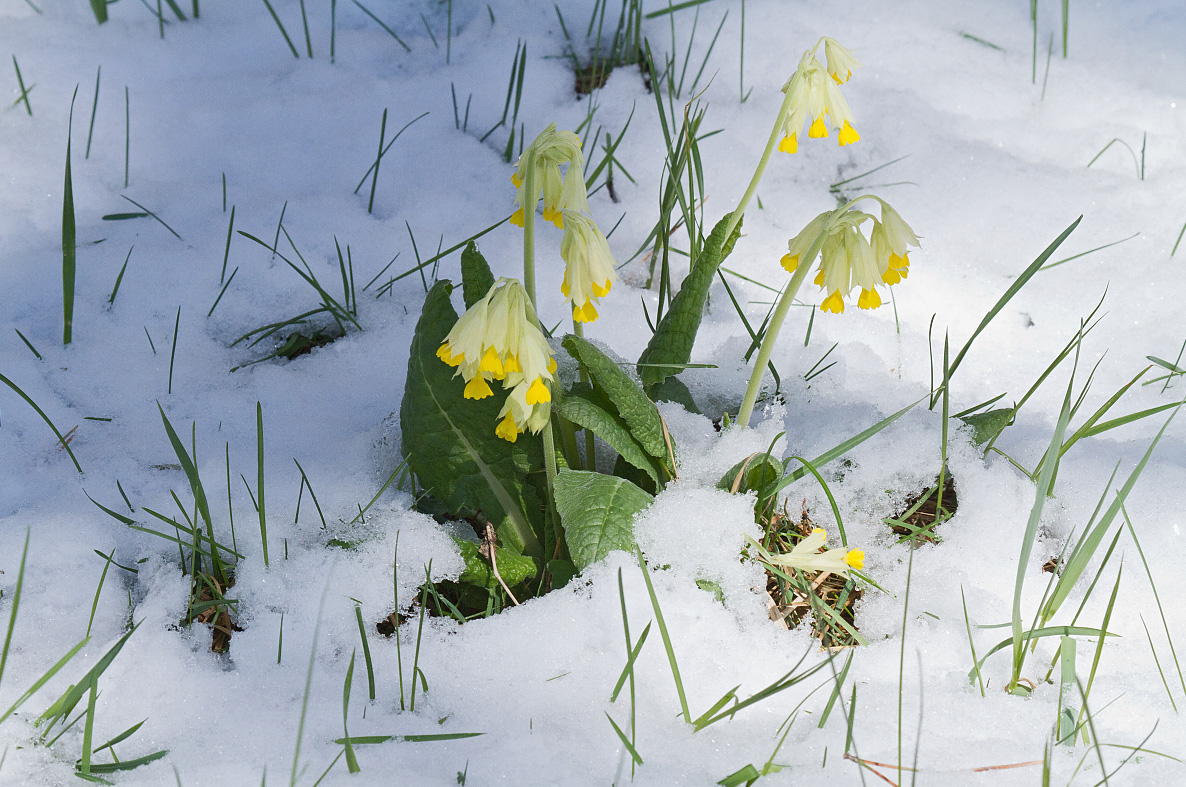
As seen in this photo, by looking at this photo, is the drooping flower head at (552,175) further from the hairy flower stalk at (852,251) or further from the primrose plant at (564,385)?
the hairy flower stalk at (852,251)

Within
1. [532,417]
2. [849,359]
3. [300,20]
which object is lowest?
[849,359]

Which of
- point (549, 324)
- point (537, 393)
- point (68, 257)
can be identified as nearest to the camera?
point (537, 393)

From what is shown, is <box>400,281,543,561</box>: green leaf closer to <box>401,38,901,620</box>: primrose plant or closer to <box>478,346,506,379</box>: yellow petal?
<box>401,38,901,620</box>: primrose plant

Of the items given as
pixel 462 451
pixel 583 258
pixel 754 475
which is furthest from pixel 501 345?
pixel 754 475

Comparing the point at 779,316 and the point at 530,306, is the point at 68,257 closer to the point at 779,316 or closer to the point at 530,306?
the point at 530,306

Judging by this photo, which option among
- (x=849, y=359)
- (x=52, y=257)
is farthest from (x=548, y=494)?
(x=52, y=257)

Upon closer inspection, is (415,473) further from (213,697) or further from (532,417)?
(213,697)

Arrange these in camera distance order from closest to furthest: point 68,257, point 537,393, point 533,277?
point 537,393 < point 533,277 < point 68,257
